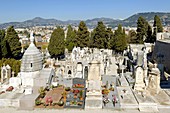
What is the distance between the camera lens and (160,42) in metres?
31.4

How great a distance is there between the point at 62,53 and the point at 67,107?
2761 centimetres

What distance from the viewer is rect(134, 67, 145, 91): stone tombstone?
1488cm

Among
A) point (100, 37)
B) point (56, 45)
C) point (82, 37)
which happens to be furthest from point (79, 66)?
point (100, 37)

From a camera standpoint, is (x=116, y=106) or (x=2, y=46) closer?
(x=116, y=106)

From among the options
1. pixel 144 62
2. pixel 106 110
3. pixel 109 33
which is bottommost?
pixel 106 110

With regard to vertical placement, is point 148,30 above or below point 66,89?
above

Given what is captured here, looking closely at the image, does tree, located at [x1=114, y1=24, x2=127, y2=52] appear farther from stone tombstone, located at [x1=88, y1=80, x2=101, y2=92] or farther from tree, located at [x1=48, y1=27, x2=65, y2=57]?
stone tombstone, located at [x1=88, y1=80, x2=101, y2=92]

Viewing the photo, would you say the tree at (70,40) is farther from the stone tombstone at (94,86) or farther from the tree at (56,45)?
the stone tombstone at (94,86)

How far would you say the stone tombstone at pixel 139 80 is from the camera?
586 inches

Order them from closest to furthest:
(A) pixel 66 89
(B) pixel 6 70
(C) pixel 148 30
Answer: (A) pixel 66 89, (B) pixel 6 70, (C) pixel 148 30

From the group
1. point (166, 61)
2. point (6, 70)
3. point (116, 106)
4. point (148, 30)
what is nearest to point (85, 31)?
point (148, 30)

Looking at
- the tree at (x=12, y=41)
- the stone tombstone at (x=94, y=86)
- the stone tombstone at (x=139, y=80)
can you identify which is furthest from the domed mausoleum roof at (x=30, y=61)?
the tree at (x=12, y=41)

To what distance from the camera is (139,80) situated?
1527 cm

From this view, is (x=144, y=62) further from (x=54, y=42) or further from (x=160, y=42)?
(x=54, y=42)
